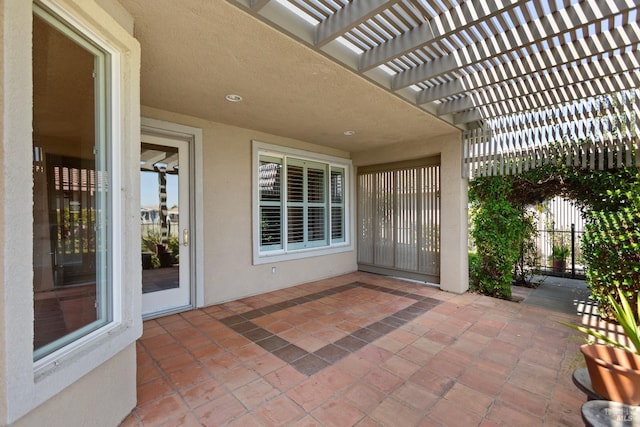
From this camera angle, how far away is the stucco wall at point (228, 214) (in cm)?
404

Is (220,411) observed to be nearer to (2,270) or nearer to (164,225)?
(2,270)

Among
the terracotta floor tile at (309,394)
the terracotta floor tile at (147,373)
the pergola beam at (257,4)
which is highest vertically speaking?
the pergola beam at (257,4)

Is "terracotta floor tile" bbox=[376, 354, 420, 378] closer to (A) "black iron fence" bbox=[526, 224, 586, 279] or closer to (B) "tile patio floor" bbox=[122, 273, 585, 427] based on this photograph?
(B) "tile patio floor" bbox=[122, 273, 585, 427]

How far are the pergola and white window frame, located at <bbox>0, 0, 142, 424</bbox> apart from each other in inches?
34.0

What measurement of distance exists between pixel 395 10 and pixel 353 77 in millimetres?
735

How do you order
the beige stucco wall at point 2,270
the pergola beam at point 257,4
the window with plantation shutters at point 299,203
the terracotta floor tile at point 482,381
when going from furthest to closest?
1. the window with plantation shutters at point 299,203
2. the terracotta floor tile at point 482,381
3. the pergola beam at point 257,4
4. the beige stucco wall at point 2,270

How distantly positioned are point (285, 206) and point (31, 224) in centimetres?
384

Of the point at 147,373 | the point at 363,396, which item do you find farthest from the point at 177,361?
the point at 363,396

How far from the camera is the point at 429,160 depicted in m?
5.23

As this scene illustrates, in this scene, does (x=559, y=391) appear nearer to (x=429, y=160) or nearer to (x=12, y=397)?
(x=12, y=397)

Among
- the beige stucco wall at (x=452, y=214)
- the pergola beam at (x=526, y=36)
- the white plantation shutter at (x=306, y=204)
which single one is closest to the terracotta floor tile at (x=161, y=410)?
the white plantation shutter at (x=306, y=204)

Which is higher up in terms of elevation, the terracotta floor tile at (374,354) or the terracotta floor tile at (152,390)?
the terracotta floor tile at (152,390)

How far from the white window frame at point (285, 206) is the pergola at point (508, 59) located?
7.66ft

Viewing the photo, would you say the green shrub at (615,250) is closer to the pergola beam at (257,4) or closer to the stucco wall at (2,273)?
the pergola beam at (257,4)
